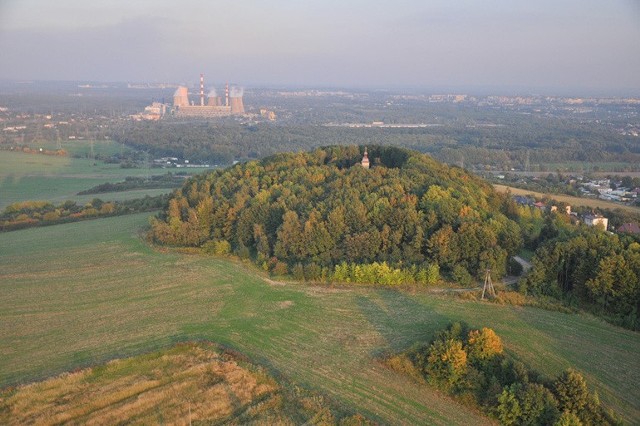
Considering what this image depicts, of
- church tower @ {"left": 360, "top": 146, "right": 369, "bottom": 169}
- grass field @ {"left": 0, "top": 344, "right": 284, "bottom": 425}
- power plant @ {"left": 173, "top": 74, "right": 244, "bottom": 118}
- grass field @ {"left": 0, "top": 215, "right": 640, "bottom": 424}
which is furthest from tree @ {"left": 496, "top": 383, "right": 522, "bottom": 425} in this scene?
power plant @ {"left": 173, "top": 74, "right": 244, "bottom": 118}

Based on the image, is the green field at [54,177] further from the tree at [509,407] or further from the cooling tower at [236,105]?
the cooling tower at [236,105]

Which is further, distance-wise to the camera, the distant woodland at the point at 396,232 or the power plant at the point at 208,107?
the power plant at the point at 208,107

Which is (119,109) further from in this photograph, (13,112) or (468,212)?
(468,212)

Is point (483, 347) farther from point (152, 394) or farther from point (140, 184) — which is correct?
point (140, 184)

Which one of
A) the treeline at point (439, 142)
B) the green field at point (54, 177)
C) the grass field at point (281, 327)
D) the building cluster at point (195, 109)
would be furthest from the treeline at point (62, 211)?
the building cluster at point (195, 109)

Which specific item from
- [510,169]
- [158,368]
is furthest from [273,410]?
[510,169]

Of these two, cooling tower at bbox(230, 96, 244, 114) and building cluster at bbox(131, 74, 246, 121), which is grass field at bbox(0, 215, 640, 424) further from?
cooling tower at bbox(230, 96, 244, 114)
